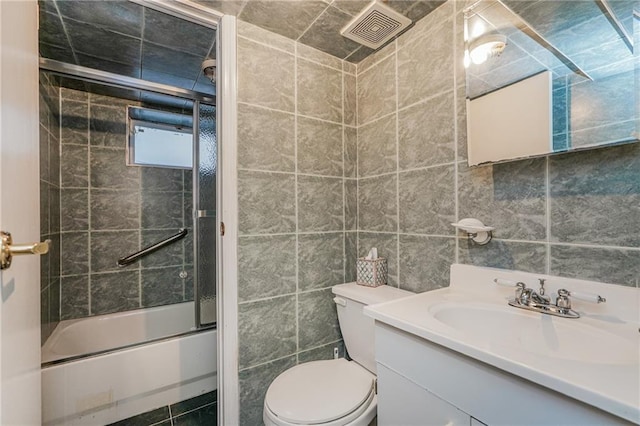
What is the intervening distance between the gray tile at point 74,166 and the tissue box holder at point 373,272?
2.09 meters

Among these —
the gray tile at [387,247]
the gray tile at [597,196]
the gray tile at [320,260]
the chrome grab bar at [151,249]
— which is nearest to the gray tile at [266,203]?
the gray tile at [320,260]

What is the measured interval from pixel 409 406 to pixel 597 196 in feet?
2.75

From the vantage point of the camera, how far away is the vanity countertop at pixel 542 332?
50 cm

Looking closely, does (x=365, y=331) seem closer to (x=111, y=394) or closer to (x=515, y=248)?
(x=515, y=248)

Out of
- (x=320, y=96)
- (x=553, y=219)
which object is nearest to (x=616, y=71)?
(x=553, y=219)

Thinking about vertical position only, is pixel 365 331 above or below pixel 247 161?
below

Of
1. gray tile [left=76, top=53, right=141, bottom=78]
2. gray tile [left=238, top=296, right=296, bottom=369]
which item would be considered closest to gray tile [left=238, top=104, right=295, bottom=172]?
gray tile [left=238, top=296, right=296, bottom=369]

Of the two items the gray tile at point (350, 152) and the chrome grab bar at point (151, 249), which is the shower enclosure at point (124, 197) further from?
the gray tile at point (350, 152)

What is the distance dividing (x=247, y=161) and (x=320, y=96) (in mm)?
578

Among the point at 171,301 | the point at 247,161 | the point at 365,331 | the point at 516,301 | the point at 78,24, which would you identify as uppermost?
the point at 78,24

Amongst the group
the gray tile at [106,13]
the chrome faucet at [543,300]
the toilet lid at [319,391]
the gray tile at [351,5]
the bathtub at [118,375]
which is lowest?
the bathtub at [118,375]

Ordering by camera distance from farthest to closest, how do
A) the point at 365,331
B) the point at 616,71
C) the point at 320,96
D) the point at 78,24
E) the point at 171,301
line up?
the point at 171,301
the point at 320,96
the point at 78,24
the point at 365,331
the point at 616,71

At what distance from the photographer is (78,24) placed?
1410mm

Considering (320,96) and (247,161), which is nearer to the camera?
(247,161)
